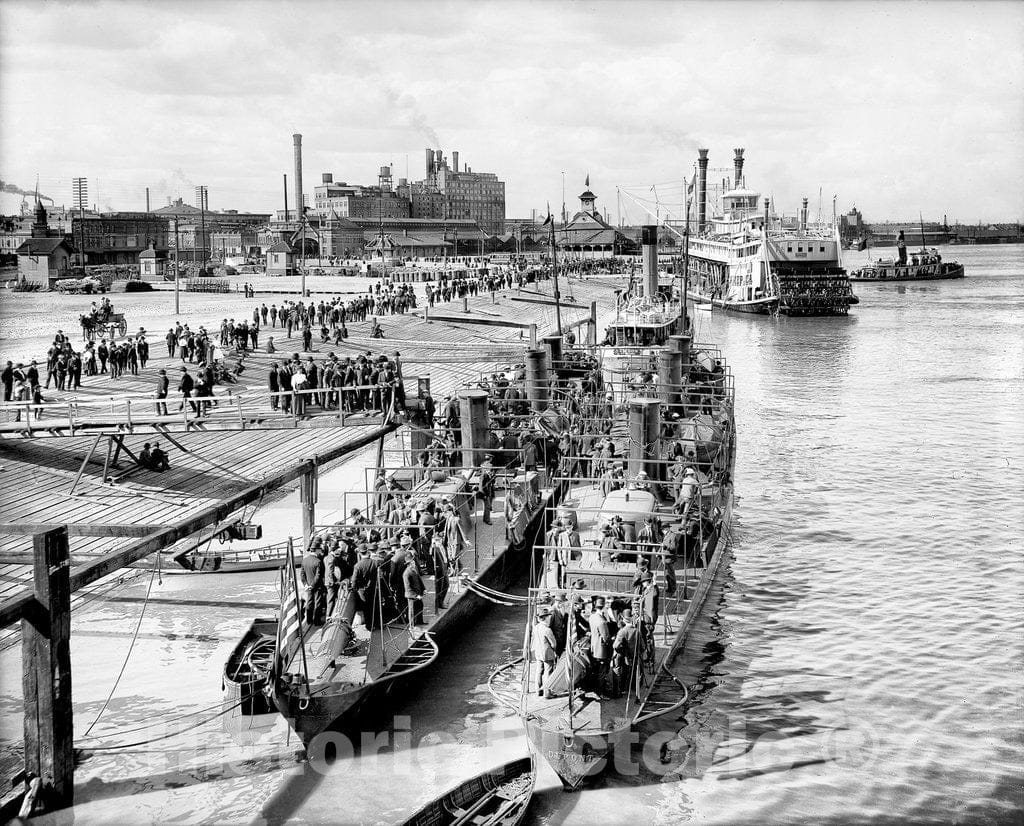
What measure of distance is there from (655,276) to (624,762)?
136 feet

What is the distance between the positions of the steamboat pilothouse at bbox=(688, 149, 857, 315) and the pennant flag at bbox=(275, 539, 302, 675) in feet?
264

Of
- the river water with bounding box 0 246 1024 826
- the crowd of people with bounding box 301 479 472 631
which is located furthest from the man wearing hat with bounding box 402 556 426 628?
the river water with bounding box 0 246 1024 826

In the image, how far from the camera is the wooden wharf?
12570 mm

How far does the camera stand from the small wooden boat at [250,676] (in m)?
14.5

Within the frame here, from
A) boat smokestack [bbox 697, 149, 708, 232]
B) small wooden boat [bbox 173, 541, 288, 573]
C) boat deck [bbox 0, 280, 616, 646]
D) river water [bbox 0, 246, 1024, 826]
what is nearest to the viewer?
river water [bbox 0, 246, 1024, 826]

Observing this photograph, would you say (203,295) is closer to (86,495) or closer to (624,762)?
(86,495)

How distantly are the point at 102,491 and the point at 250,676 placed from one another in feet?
36.0

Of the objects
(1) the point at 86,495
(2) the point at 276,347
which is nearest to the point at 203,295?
(2) the point at 276,347

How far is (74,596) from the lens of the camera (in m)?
20.1

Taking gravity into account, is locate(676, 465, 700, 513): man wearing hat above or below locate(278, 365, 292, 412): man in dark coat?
below

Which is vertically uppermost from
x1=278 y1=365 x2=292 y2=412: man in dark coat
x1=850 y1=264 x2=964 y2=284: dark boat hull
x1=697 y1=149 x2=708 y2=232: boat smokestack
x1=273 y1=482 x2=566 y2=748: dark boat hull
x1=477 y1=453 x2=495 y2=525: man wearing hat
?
x1=697 y1=149 x2=708 y2=232: boat smokestack

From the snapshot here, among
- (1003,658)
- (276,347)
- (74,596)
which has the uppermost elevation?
(276,347)

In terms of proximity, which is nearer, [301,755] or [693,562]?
[301,755]

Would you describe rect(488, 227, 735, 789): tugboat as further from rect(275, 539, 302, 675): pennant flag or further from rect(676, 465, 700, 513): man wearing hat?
rect(275, 539, 302, 675): pennant flag
